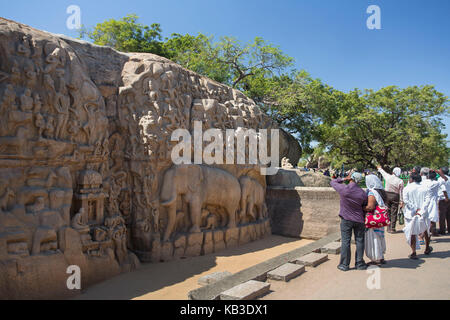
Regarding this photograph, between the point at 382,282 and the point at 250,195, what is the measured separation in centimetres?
558

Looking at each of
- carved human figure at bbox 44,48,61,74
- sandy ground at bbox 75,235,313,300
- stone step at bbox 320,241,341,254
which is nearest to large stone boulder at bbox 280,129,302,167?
sandy ground at bbox 75,235,313,300

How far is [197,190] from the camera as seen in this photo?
8.28 meters

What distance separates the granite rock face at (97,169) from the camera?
5.25m

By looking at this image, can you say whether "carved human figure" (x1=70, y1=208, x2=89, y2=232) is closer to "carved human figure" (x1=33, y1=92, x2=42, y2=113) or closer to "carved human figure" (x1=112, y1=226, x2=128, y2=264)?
"carved human figure" (x1=112, y1=226, x2=128, y2=264)

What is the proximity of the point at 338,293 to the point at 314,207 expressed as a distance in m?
6.84

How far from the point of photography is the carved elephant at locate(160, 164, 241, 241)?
25.5 ft

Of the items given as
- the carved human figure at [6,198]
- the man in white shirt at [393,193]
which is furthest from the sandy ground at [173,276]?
the man in white shirt at [393,193]

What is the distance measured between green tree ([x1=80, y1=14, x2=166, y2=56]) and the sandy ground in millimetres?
15340

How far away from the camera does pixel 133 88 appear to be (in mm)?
7562

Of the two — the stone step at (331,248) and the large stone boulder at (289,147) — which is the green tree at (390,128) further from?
the stone step at (331,248)

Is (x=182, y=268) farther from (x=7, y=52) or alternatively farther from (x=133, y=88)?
(x=7, y=52)

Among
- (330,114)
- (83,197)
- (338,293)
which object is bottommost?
(338,293)

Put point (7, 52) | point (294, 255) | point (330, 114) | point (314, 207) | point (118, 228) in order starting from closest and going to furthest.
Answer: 1. point (7, 52)
2. point (294, 255)
3. point (118, 228)
4. point (314, 207)
5. point (330, 114)

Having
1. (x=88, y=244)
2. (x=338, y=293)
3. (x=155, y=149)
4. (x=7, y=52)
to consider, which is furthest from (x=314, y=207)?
(x=7, y=52)
